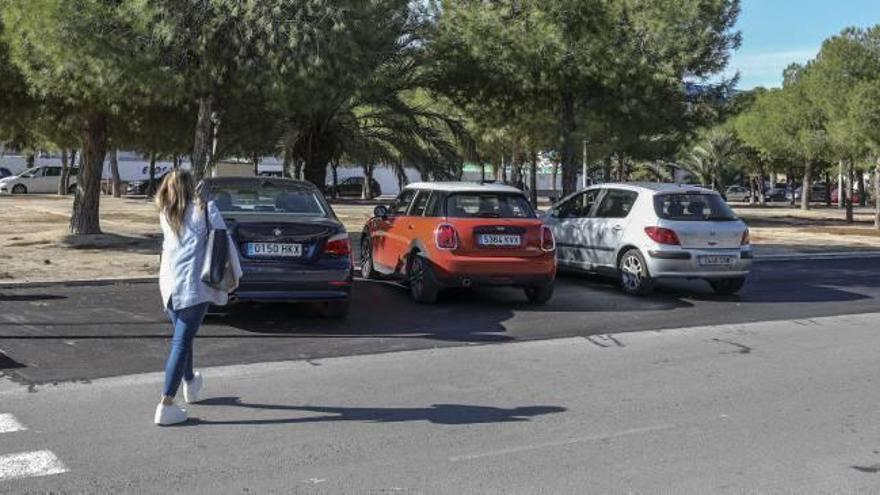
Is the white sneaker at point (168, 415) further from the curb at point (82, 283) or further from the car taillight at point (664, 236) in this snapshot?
the car taillight at point (664, 236)

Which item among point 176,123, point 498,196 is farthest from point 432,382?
point 176,123

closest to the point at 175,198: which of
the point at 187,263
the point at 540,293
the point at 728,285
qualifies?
the point at 187,263

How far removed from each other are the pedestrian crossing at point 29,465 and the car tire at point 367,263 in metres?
7.82

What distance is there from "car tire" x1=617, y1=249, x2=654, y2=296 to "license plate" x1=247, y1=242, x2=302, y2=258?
5.10 m

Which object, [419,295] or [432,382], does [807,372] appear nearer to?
[432,382]

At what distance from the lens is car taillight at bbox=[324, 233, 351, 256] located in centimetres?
899

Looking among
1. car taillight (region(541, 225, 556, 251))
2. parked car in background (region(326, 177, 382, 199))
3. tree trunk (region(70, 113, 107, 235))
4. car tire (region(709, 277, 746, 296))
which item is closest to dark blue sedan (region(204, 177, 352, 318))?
car taillight (region(541, 225, 556, 251))

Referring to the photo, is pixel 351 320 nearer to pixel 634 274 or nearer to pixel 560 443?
pixel 634 274

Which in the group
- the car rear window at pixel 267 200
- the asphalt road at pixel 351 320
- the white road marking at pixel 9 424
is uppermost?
the car rear window at pixel 267 200

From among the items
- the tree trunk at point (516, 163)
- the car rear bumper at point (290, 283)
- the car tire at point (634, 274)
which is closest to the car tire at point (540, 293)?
the car tire at point (634, 274)

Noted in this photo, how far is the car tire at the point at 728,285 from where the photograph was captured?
12.4 meters

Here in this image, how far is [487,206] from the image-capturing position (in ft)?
35.1

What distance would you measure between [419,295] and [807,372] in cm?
474

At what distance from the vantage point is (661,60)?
64.7 ft
